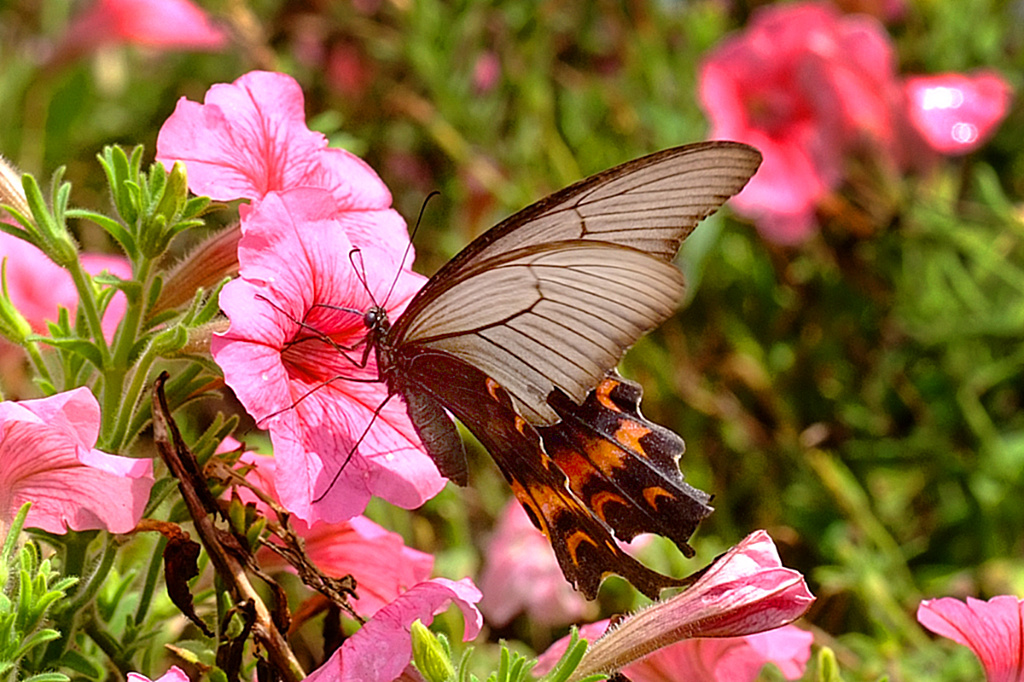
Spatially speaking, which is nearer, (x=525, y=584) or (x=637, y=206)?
(x=637, y=206)

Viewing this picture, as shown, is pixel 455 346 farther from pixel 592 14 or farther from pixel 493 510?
pixel 592 14

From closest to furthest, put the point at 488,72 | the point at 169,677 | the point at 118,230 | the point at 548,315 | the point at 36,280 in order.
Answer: the point at 169,677, the point at 118,230, the point at 548,315, the point at 36,280, the point at 488,72

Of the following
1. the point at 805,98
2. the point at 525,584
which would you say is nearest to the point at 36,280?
the point at 525,584

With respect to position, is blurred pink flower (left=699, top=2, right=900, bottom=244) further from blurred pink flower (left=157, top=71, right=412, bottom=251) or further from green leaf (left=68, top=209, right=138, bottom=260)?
green leaf (left=68, top=209, right=138, bottom=260)

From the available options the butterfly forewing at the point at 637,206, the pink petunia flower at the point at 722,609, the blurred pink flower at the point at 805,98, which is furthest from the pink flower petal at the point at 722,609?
the blurred pink flower at the point at 805,98

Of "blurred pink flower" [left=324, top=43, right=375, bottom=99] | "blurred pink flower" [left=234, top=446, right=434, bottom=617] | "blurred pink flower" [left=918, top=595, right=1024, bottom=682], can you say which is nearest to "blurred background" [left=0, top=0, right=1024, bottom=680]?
"blurred pink flower" [left=324, top=43, right=375, bottom=99]

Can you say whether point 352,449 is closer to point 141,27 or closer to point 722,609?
point 722,609

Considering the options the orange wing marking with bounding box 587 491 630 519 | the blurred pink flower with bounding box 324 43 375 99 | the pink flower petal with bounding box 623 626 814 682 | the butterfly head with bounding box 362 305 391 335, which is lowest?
the pink flower petal with bounding box 623 626 814 682
